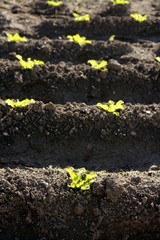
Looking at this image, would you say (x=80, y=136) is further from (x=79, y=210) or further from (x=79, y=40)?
(x=79, y=40)

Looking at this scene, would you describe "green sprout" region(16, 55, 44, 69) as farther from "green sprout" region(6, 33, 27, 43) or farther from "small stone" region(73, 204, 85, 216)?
"small stone" region(73, 204, 85, 216)

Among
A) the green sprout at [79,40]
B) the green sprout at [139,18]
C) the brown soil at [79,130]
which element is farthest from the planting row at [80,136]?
the green sprout at [139,18]

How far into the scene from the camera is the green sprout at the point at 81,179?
13.5 ft

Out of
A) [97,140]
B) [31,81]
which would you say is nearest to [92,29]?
[31,81]

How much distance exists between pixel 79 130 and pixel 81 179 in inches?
40.4

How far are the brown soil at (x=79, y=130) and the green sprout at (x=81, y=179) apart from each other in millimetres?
62

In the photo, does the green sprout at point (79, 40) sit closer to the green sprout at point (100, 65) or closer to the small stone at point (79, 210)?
the green sprout at point (100, 65)

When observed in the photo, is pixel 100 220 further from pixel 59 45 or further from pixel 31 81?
pixel 59 45

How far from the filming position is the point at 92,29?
730 cm

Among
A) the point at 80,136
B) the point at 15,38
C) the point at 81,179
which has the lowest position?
the point at 80,136

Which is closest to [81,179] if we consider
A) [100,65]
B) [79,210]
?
[79,210]

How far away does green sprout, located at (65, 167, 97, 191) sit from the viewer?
4.11 metres

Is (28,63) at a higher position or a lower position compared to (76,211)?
higher

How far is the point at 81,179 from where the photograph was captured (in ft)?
13.6
